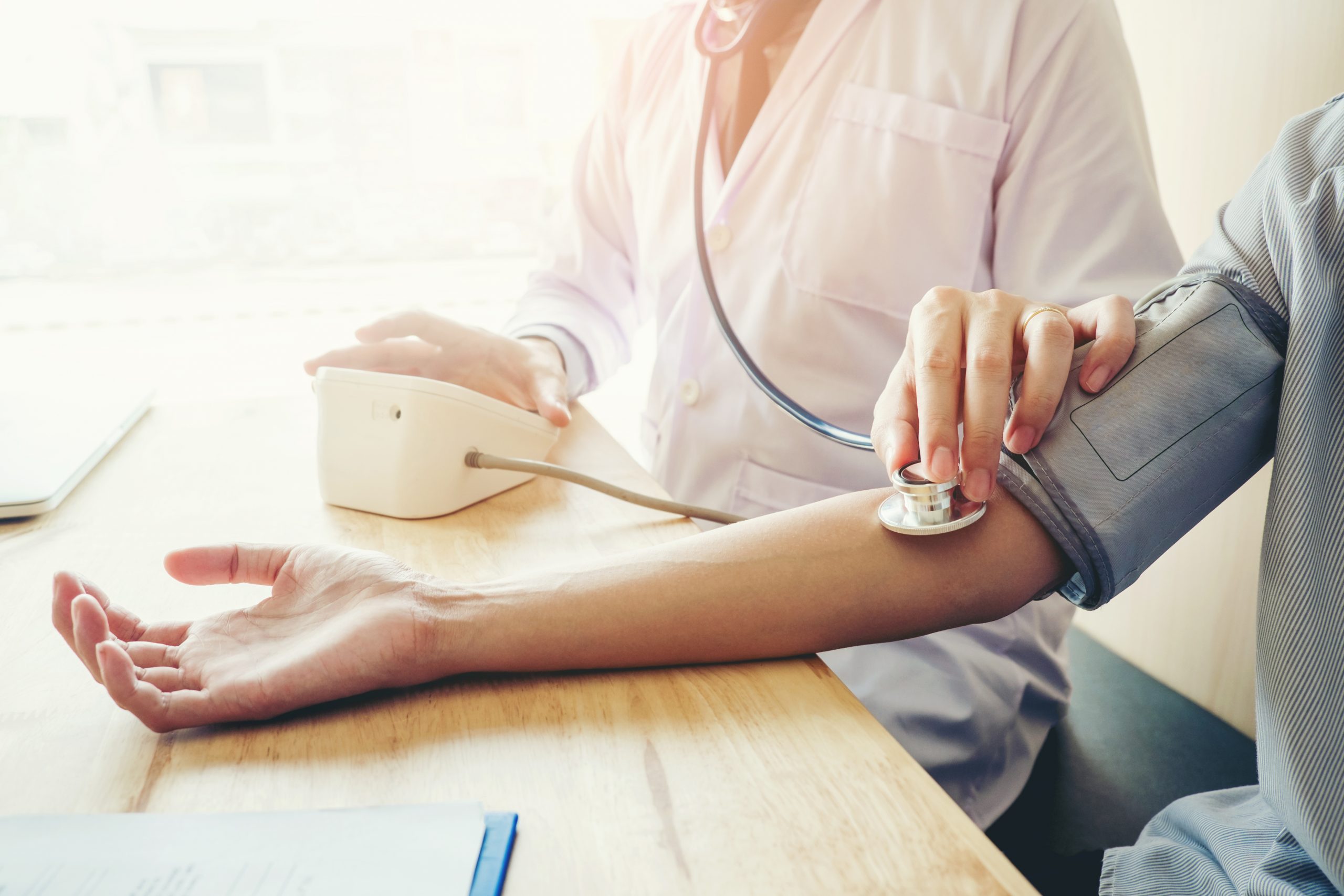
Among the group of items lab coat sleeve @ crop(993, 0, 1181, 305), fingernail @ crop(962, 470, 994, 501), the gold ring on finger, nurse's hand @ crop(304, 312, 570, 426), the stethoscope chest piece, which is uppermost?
lab coat sleeve @ crop(993, 0, 1181, 305)

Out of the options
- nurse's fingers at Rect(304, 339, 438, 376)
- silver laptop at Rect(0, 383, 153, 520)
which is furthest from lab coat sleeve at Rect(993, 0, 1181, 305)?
silver laptop at Rect(0, 383, 153, 520)

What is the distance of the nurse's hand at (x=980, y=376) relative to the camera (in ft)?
1.62

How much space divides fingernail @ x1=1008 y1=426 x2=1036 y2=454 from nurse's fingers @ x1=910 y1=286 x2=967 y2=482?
42mm

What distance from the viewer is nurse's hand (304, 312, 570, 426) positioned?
88 cm

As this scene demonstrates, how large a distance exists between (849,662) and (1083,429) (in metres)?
0.37

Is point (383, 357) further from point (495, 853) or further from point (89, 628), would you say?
point (495, 853)

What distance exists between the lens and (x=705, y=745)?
1.48 ft

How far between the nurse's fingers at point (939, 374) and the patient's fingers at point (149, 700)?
1.39 ft

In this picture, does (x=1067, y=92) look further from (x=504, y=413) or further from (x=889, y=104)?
(x=504, y=413)

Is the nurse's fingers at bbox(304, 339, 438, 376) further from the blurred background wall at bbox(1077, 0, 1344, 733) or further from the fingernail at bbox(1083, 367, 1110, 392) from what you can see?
the blurred background wall at bbox(1077, 0, 1344, 733)

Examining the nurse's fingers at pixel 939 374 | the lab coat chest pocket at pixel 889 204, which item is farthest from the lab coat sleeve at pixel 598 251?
the nurse's fingers at pixel 939 374

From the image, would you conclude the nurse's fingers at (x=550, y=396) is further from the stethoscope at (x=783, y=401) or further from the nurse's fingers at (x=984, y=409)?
the nurse's fingers at (x=984, y=409)

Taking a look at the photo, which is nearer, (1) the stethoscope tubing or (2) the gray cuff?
(1) the stethoscope tubing

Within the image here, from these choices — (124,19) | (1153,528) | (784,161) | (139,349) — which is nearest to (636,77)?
(784,161)
